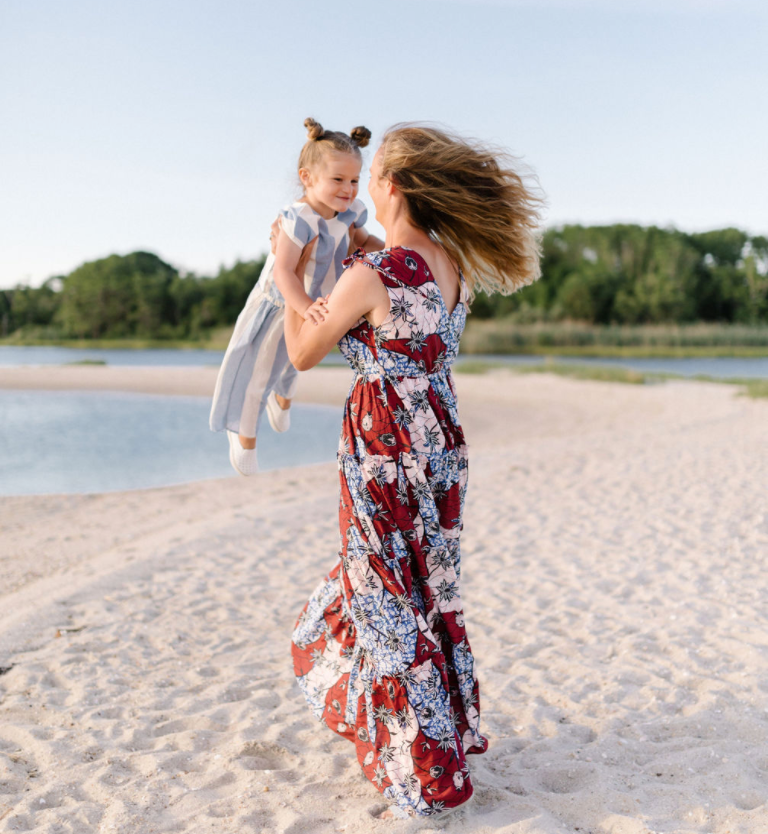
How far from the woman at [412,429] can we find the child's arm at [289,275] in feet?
0.14

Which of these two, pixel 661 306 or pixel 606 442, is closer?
pixel 606 442

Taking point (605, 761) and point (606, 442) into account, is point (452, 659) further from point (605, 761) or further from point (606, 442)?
point (606, 442)

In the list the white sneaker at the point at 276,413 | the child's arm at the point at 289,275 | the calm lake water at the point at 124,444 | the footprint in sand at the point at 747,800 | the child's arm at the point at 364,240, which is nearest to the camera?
the child's arm at the point at 289,275

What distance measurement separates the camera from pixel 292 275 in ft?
6.98

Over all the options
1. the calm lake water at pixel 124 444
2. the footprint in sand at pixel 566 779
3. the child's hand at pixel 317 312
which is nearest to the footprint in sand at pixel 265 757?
the footprint in sand at pixel 566 779

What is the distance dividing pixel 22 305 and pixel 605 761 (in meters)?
39.6

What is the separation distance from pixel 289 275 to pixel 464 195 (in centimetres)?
55

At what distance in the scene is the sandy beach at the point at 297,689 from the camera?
2219mm

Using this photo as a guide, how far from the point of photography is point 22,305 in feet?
121

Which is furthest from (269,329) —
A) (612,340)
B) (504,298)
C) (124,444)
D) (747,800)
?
(504,298)

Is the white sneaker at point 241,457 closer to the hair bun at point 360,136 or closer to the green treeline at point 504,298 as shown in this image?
the hair bun at point 360,136

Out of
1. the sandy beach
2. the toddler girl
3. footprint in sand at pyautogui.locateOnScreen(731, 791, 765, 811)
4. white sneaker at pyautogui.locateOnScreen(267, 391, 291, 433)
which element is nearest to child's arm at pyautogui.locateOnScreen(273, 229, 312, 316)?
the toddler girl

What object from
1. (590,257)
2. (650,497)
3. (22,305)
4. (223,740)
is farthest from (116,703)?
(590,257)

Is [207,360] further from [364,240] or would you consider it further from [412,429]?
[412,429]
